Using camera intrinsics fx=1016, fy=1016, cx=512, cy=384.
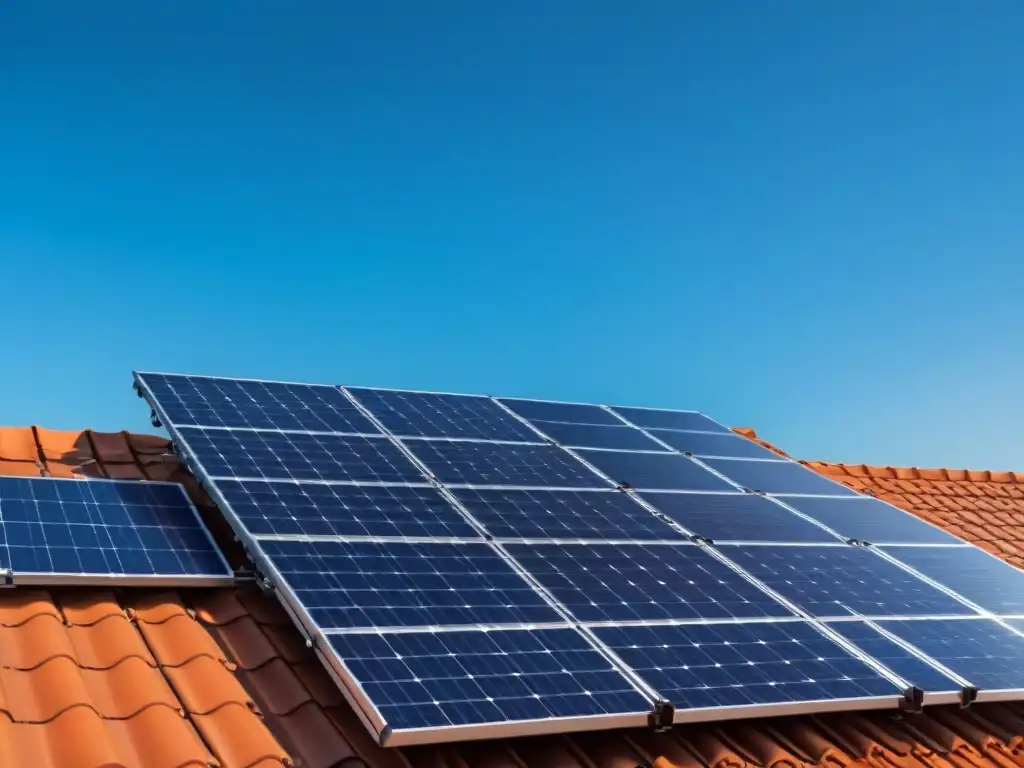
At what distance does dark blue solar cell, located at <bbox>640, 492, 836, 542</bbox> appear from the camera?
10.8 m

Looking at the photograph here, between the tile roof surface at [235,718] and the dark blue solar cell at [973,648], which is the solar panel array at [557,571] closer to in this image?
the dark blue solar cell at [973,648]

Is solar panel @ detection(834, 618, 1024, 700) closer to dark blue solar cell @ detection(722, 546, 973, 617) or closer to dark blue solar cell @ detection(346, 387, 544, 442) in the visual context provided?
dark blue solar cell @ detection(722, 546, 973, 617)

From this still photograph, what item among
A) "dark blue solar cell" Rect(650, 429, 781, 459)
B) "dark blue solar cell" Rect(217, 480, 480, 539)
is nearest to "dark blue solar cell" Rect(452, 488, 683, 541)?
Result: "dark blue solar cell" Rect(217, 480, 480, 539)

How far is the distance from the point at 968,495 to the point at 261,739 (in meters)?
15.3

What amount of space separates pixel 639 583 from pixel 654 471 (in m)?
3.54

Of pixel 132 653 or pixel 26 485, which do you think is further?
pixel 26 485

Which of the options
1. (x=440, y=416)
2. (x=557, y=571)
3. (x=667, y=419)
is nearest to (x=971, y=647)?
(x=557, y=571)

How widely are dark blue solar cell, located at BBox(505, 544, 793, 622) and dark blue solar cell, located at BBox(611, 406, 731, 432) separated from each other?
5.22 metres

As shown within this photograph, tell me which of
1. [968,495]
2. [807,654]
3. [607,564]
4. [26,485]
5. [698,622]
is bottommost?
[807,654]

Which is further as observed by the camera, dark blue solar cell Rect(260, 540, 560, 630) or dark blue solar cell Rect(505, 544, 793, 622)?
dark blue solar cell Rect(505, 544, 793, 622)

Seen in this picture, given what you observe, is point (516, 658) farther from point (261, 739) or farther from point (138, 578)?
point (138, 578)

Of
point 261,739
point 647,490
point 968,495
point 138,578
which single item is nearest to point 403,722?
point 261,739

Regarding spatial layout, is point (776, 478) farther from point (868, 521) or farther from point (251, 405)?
point (251, 405)

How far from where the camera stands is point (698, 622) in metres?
8.47
